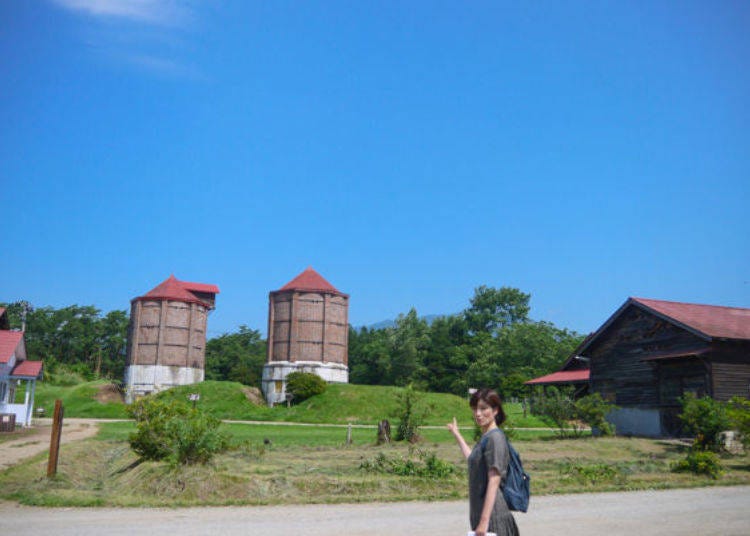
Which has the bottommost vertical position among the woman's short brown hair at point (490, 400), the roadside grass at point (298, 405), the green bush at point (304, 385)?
the roadside grass at point (298, 405)

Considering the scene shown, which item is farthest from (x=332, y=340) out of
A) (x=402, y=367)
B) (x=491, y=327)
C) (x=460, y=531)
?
(x=460, y=531)

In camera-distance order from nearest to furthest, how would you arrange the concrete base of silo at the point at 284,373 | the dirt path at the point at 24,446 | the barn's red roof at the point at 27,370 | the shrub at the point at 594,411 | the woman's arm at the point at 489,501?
the woman's arm at the point at 489,501 < the dirt path at the point at 24,446 < the shrub at the point at 594,411 < the barn's red roof at the point at 27,370 < the concrete base of silo at the point at 284,373

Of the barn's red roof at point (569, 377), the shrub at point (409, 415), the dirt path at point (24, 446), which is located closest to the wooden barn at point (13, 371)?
the dirt path at point (24, 446)

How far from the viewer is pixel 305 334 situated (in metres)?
64.6

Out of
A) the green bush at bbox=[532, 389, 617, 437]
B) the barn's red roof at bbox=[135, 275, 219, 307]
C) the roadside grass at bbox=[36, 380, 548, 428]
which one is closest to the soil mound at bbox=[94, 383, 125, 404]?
the roadside grass at bbox=[36, 380, 548, 428]

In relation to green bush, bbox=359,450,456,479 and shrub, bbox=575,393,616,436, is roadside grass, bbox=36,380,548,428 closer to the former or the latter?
shrub, bbox=575,393,616,436

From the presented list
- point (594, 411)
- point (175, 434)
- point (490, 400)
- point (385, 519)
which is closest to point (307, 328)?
point (594, 411)

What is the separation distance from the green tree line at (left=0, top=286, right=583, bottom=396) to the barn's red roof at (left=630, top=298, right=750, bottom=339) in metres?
35.3

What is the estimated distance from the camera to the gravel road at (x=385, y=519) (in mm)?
9102

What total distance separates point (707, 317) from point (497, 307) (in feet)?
222

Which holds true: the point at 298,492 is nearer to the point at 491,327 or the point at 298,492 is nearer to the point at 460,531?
the point at 460,531

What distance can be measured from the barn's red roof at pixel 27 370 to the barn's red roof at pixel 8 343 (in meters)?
1.57

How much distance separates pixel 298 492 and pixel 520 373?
62.0 meters

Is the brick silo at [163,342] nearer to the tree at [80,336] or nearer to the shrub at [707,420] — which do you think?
the tree at [80,336]
